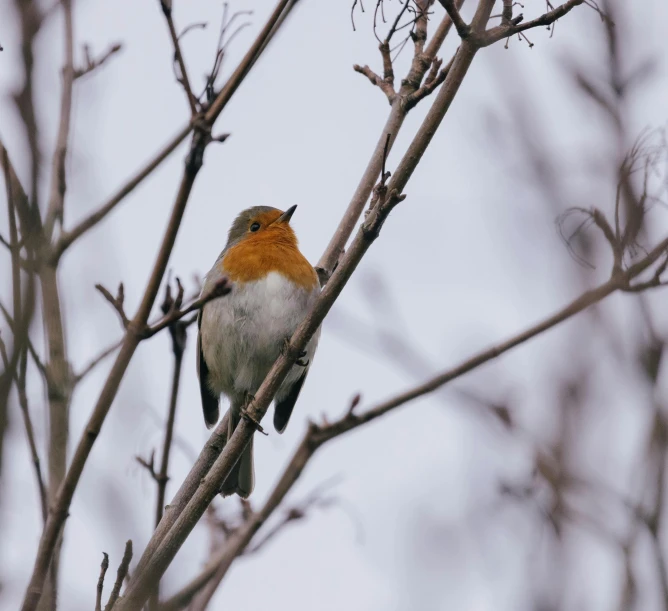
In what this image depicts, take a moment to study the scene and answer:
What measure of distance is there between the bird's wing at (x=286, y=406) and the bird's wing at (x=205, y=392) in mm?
373

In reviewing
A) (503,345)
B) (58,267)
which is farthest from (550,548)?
(58,267)

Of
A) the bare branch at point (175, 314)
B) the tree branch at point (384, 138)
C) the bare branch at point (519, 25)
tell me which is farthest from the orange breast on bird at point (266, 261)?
the bare branch at point (175, 314)

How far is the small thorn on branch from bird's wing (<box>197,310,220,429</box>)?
3.05 metres

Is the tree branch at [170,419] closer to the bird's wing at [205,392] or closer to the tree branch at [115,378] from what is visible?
the tree branch at [115,378]

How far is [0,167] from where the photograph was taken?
12.3 feet

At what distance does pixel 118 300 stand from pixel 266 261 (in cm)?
286

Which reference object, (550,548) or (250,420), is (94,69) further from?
(550,548)

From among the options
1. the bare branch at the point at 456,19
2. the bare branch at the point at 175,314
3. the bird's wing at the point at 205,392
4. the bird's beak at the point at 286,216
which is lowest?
the bare branch at the point at 175,314

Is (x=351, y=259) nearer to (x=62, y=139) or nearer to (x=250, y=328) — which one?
(x=62, y=139)

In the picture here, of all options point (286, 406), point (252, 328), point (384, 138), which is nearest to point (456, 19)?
point (384, 138)

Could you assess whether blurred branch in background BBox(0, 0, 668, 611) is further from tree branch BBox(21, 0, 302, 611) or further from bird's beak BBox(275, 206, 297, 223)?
bird's beak BBox(275, 206, 297, 223)

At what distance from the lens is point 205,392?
596 cm

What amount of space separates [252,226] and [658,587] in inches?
176

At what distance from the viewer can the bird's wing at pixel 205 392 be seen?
19.5 feet
